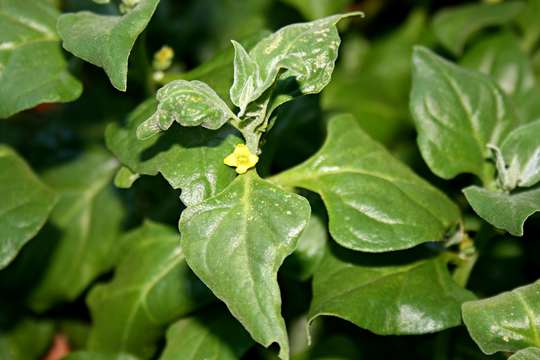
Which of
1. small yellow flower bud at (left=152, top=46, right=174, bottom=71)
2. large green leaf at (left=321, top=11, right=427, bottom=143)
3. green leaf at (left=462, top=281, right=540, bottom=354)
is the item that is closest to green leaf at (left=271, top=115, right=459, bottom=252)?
green leaf at (left=462, top=281, right=540, bottom=354)

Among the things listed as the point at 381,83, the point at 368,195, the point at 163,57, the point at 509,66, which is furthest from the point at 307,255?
the point at 381,83

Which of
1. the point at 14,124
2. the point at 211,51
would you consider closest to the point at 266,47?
the point at 211,51

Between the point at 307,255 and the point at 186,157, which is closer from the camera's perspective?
the point at 186,157

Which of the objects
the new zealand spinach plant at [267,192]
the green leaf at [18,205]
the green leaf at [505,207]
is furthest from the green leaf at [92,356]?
the green leaf at [505,207]

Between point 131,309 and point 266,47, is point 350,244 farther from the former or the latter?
point 131,309

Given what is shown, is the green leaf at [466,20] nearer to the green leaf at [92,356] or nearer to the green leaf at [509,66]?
the green leaf at [509,66]

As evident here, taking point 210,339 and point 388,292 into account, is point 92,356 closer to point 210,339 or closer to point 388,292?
point 210,339
